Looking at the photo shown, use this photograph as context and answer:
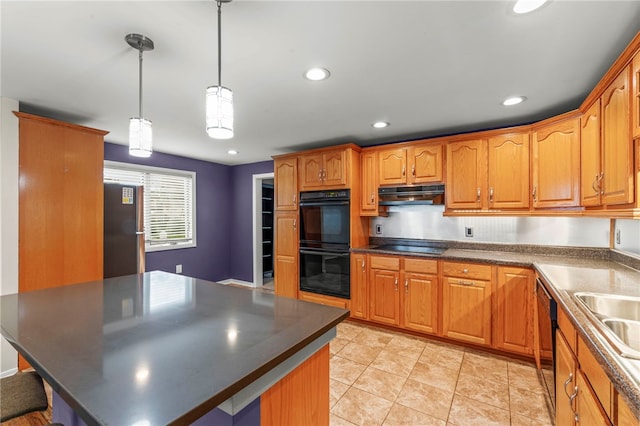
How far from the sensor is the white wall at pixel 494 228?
2.68m

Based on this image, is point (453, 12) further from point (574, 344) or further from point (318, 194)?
point (318, 194)

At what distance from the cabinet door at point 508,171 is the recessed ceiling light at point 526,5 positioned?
66.4 inches

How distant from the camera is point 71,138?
2.60 metres

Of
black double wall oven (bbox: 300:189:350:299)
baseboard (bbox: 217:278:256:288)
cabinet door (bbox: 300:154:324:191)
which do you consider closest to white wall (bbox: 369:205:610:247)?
black double wall oven (bbox: 300:189:350:299)

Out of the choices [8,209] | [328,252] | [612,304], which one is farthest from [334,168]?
[8,209]

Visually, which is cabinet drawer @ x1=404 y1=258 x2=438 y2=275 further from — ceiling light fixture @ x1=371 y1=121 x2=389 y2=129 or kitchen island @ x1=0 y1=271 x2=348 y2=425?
kitchen island @ x1=0 y1=271 x2=348 y2=425

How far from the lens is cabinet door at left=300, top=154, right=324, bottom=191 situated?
3.61 metres

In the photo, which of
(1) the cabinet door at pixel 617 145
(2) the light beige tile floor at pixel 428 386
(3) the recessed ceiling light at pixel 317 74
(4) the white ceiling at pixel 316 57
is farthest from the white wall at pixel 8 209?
(1) the cabinet door at pixel 617 145

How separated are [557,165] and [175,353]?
305cm

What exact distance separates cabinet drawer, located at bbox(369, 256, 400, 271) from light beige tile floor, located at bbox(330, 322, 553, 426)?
75 centimetres

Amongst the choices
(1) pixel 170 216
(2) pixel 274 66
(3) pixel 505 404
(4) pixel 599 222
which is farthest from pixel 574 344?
(1) pixel 170 216

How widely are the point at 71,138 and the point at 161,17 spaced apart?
1.96 m

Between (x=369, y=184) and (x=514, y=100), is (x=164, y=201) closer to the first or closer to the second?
(x=369, y=184)

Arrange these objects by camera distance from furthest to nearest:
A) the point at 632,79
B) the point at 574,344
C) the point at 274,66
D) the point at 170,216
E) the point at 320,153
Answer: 1. the point at 170,216
2. the point at 320,153
3. the point at 274,66
4. the point at 632,79
5. the point at 574,344
